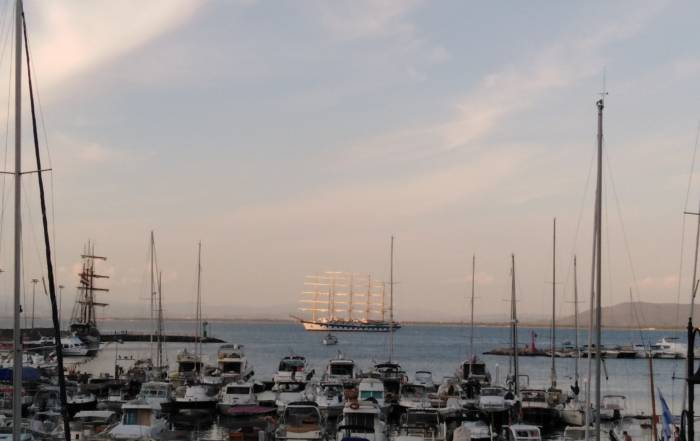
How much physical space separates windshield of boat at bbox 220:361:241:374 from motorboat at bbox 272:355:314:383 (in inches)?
125

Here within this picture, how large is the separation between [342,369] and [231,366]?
10.3m

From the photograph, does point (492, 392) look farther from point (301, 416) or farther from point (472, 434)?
point (301, 416)

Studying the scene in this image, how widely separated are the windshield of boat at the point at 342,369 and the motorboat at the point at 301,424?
1592 centimetres

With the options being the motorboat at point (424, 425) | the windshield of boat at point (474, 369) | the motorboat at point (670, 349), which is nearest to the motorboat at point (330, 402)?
the motorboat at point (424, 425)

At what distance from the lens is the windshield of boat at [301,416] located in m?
38.8

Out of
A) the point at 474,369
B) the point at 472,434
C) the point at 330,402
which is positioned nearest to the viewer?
the point at 472,434

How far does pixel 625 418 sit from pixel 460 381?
1265 cm

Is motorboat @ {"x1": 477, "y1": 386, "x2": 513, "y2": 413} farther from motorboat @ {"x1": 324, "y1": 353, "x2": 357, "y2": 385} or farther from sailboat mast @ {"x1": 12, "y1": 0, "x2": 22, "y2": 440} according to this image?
sailboat mast @ {"x1": 12, "y1": 0, "x2": 22, "y2": 440}

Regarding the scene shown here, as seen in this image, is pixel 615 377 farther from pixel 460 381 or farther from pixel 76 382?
pixel 76 382

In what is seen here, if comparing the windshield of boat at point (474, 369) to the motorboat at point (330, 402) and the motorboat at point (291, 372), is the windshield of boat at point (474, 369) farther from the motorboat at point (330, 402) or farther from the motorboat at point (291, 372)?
the motorboat at point (330, 402)

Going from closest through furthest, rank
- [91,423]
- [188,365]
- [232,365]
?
[91,423] < [188,365] < [232,365]

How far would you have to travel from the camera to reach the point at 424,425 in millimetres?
37969

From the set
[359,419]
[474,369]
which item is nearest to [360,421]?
[359,419]

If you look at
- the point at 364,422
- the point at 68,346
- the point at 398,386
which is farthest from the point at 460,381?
the point at 68,346
